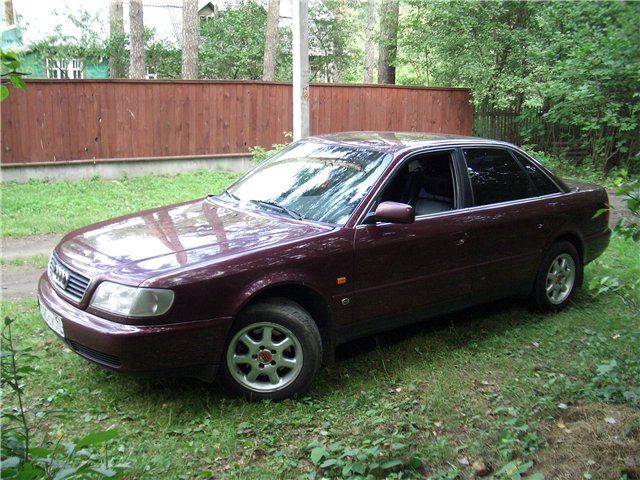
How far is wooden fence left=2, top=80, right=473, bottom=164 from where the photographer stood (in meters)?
12.4

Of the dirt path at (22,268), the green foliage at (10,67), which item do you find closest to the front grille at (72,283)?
the green foliage at (10,67)

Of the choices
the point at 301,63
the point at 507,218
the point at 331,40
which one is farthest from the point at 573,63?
the point at 331,40

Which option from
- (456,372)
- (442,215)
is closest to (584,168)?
(442,215)

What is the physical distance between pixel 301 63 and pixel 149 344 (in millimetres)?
6155

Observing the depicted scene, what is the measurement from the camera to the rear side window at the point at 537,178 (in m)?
5.97

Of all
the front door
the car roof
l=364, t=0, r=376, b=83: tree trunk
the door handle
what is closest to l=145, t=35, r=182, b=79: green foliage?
l=364, t=0, r=376, b=83: tree trunk

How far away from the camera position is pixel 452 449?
3.57 m

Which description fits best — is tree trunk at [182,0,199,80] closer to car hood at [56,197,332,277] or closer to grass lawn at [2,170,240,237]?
grass lawn at [2,170,240,237]

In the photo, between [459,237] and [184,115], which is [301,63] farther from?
[184,115]

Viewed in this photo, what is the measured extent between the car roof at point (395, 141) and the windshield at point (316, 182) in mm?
107

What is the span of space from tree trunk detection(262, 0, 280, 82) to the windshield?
16.7 m

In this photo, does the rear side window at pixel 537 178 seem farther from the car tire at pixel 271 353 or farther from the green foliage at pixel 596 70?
the car tire at pixel 271 353

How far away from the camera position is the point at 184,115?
14180mm

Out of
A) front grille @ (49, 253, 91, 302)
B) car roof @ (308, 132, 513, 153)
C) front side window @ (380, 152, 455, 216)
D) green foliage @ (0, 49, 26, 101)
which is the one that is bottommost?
front grille @ (49, 253, 91, 302)
